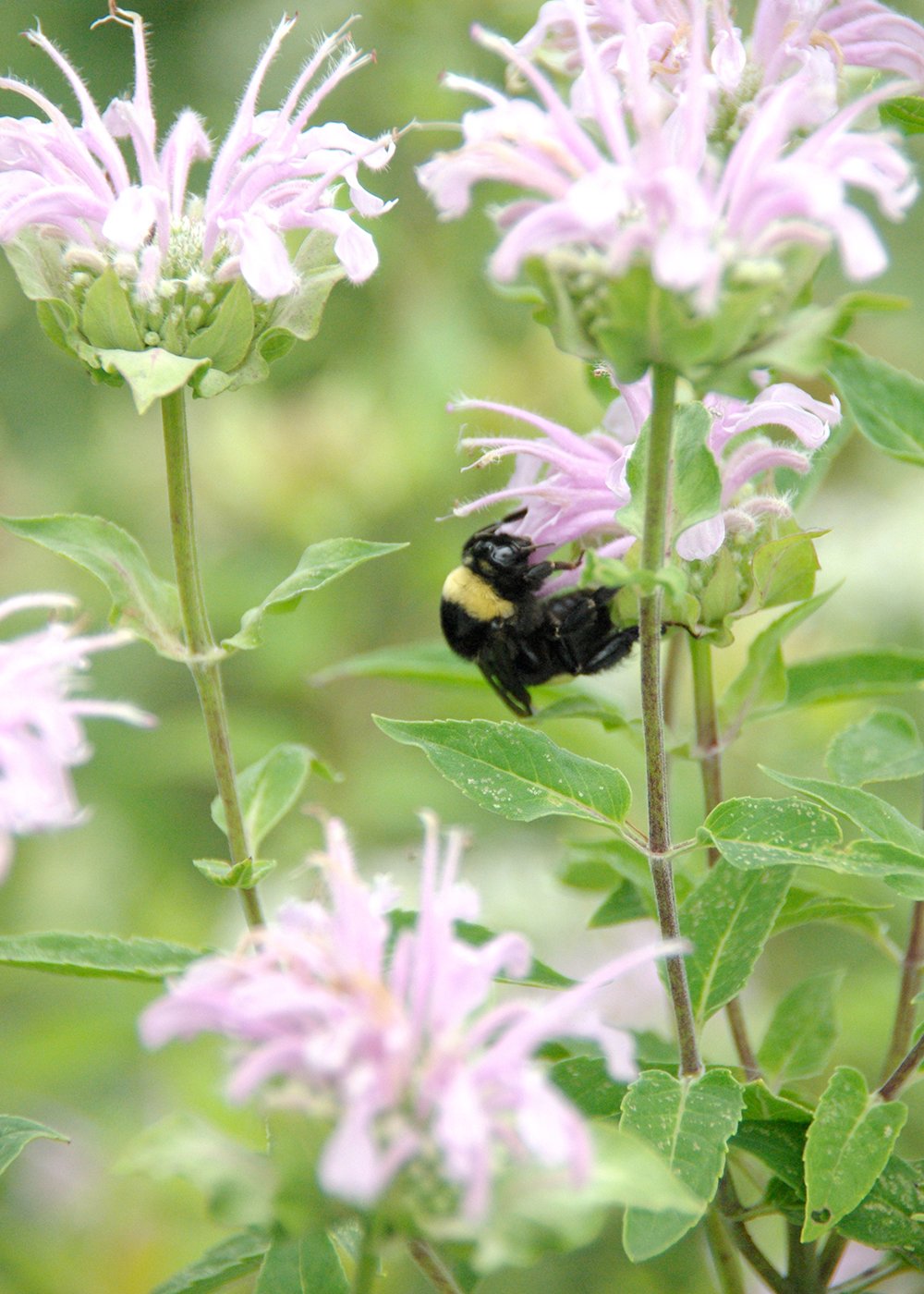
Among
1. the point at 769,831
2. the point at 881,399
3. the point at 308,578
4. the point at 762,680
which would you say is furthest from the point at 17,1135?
the point at 881,399

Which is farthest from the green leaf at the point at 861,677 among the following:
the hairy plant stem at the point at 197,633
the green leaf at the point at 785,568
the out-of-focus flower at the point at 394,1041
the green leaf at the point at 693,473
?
the out-of-focus flower at the point at 394,1041

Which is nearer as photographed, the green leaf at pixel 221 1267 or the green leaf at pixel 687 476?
the green leaf at pixel 687 476

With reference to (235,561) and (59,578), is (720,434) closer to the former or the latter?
(235,561)

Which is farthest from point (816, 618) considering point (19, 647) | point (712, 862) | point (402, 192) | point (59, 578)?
point (19, 647)

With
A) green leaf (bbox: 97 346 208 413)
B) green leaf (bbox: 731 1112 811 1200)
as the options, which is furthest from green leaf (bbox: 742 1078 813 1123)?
green leaf (bbox: 97 346 208 413)

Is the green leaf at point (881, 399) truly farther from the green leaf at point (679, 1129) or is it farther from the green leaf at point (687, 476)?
the green leaf at point (679, 1129)
